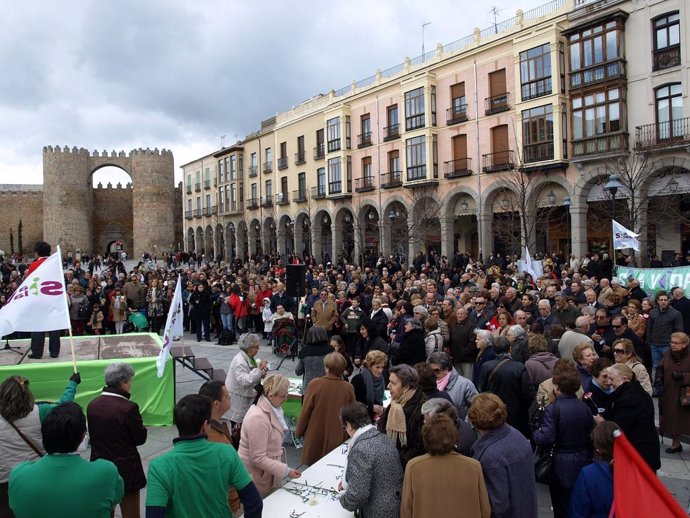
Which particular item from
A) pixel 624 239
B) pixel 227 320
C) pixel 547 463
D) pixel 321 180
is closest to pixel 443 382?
pixel 547 463

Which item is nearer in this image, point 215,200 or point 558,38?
point 558,38

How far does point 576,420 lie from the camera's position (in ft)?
13.7

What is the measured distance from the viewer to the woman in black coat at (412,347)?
7461mm

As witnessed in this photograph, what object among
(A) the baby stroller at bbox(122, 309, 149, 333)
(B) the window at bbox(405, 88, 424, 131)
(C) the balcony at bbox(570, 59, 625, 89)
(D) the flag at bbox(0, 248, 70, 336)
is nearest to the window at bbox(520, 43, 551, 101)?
(C) the balcony at bbox(570, 59, 625, 89)

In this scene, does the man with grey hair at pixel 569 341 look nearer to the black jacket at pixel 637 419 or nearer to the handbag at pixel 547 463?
the black jacket at pixel 637 419

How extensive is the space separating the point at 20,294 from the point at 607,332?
7.79 metres

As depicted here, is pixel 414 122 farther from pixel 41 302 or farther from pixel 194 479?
pixel 194 479

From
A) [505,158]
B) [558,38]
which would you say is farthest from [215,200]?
[558,38]

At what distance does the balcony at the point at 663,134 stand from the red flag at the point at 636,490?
21.1m

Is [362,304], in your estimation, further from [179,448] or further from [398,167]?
[398,167]

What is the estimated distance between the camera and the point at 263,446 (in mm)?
4156

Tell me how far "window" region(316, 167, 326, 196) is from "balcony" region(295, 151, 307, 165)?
2050 millimetres

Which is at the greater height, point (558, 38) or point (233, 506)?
point (558, 38)

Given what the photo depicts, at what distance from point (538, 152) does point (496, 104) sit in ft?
12.5
